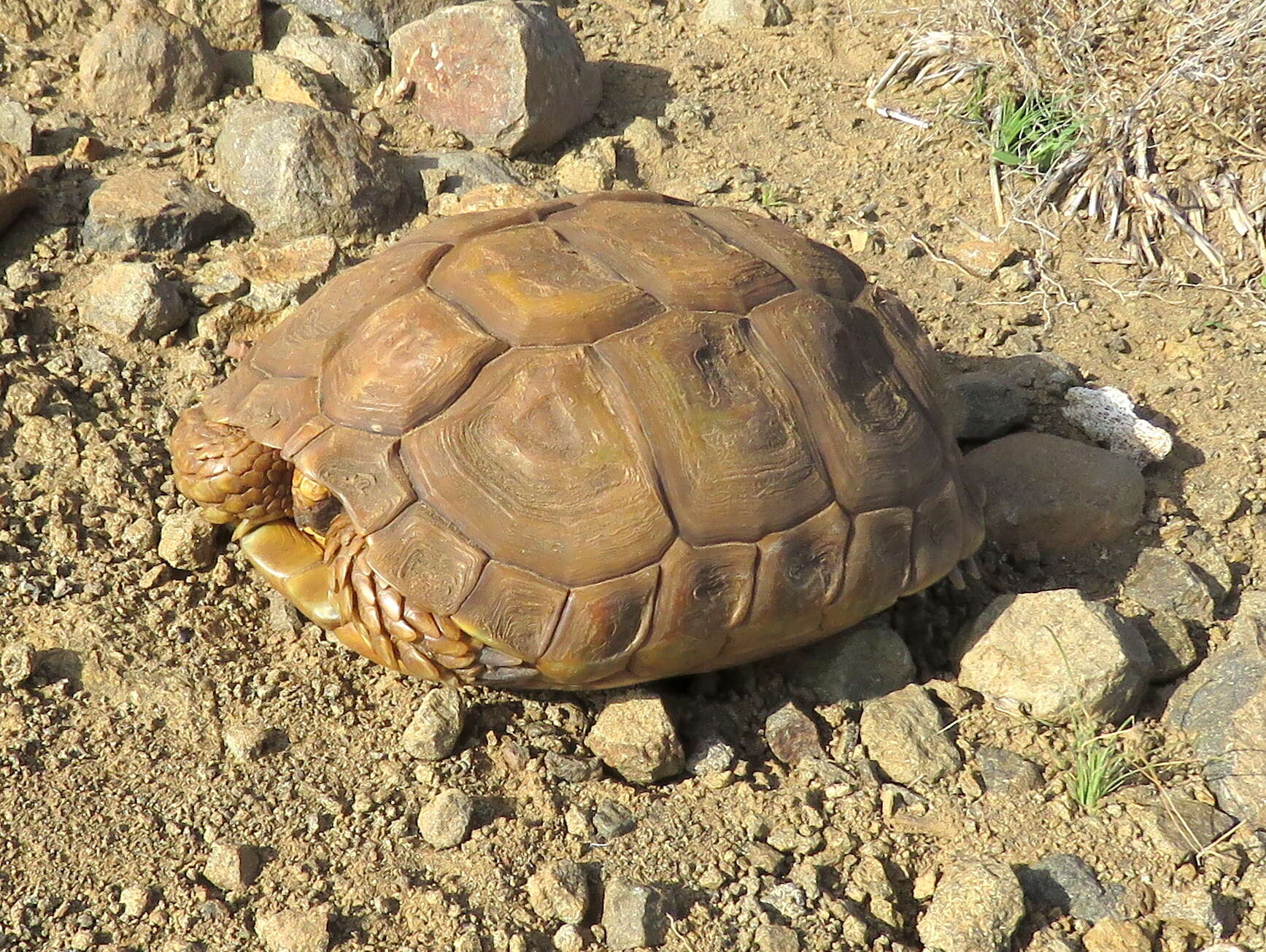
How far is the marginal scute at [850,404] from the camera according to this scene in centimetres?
346

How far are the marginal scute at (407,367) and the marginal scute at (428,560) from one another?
11.2 inches

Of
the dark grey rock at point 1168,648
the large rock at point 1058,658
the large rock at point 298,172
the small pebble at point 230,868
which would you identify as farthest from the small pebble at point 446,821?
the large rock at point 298,172

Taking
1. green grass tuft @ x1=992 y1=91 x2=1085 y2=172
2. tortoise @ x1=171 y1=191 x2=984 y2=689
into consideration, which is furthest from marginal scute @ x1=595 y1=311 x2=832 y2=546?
green grass tuft @ x1=992 y1=91 x2=1085 y2=172

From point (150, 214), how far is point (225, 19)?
1.47 m

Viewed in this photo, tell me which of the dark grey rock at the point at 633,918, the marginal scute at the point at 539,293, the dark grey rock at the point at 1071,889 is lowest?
the dark grey rock at the point at 1071,889

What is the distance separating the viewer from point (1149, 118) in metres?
5.60

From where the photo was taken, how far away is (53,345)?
423 centimetres

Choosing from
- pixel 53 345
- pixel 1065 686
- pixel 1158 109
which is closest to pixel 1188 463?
pixel 1065 686

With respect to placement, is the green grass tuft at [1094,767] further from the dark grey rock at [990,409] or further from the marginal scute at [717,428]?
the dark grey rock at [990,409]

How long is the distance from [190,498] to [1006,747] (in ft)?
8.85

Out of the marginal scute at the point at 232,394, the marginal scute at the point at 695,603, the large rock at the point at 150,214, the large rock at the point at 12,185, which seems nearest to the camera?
the marginal scute at the point at 695,603

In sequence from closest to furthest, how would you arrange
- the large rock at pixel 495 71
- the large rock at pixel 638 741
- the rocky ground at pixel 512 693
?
the rocky ground at pixel 512 693, the large rock at pixel 638 741, the large rock at pixel 495 71

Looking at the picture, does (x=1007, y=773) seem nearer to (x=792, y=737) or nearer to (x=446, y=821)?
(x=792, y=737)

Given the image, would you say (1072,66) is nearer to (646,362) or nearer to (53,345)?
(646,362)
